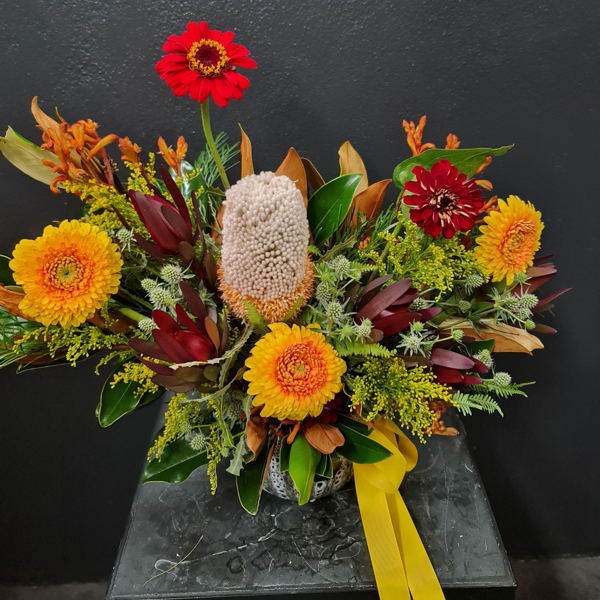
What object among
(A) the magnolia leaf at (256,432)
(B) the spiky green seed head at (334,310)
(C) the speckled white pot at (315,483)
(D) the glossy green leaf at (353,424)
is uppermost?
(B) the spiky green seed head at (334,310)

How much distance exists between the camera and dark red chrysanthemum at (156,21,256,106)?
0.53 m

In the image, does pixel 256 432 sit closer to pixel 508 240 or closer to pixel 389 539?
pixel 389 539

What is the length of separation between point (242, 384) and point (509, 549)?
1.13 m

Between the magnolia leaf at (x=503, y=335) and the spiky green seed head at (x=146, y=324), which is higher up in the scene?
the spiky green seed head at (x=146, y=324)

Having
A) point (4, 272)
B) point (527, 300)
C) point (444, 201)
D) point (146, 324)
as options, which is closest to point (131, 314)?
point (146, 324)

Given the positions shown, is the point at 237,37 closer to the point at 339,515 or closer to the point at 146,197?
the point at 146,197

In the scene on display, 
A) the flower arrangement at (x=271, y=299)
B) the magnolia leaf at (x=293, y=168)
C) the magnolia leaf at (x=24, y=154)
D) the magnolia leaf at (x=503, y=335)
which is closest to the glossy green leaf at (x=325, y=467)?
the flower arrangement at (x=271, y=299)

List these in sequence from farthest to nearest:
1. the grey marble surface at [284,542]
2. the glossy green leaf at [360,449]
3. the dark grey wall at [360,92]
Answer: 1. the dark grey wall at [360,92]
2. the grey marble surface at [284,542]
3. the glossy green leaf at [360,449]

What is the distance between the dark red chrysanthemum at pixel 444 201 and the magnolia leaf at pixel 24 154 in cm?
46

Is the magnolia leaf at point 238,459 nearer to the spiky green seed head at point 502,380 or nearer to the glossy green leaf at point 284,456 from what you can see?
the glossy green leaf at point 284,456

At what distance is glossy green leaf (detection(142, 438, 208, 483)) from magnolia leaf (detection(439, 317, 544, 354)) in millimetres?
390

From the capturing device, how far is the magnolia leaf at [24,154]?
585mm

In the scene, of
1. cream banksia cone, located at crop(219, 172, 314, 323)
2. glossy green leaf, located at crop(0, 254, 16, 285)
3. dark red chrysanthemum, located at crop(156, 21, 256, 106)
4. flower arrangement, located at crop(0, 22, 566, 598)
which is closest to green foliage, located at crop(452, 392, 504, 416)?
flower arrangement, located at crop(0, 22, 566, 598)

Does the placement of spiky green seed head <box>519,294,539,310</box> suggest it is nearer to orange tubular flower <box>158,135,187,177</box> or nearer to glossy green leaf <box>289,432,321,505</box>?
glossy green leaf <box>289,432,321,505</box>
